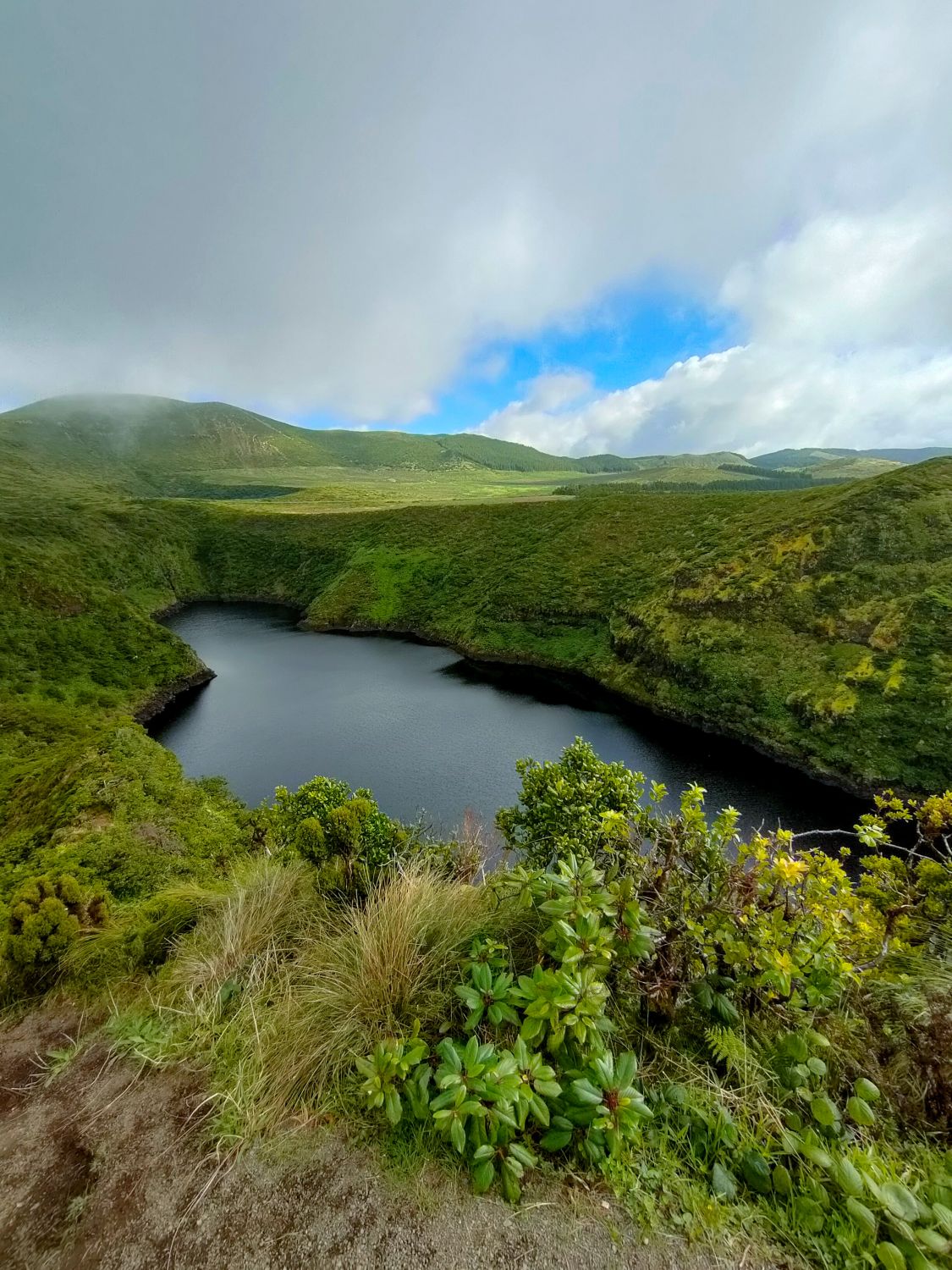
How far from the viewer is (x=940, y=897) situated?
5824 millimetres

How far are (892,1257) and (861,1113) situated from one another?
2.50ft

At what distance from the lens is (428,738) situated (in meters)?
38.9

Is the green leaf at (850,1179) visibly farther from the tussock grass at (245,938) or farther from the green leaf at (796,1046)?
the tussock grass at (245,938)

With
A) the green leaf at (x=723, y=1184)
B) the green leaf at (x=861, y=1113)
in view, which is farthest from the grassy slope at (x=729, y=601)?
the green leaf at (x=723, y=1184)

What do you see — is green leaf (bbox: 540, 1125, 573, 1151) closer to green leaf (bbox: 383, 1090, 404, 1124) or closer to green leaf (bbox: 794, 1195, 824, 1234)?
green leaf (bbox: 383, 1090, 404, 1124)

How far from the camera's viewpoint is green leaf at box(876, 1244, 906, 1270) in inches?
99.2

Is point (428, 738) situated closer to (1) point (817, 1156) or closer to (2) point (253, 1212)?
(2) point (253, 1212)

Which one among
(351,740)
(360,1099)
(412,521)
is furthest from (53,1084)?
(412,521)

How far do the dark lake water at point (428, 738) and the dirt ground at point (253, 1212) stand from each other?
2238 centimetres

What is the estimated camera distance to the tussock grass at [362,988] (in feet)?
13.9

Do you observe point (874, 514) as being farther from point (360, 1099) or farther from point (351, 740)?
point (360, 1099)

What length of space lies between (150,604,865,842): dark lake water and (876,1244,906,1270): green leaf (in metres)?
22.2

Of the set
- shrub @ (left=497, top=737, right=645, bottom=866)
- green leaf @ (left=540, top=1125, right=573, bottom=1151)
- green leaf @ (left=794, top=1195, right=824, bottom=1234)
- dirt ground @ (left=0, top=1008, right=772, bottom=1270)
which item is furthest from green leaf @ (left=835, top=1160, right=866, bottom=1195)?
shrub @ (left=497, top=737, right=645, bottom=866)

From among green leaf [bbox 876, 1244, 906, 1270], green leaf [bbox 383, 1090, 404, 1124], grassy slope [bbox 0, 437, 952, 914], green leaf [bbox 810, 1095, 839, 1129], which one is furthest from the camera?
grassy slope [bbox 0, 437, 952, 914]
